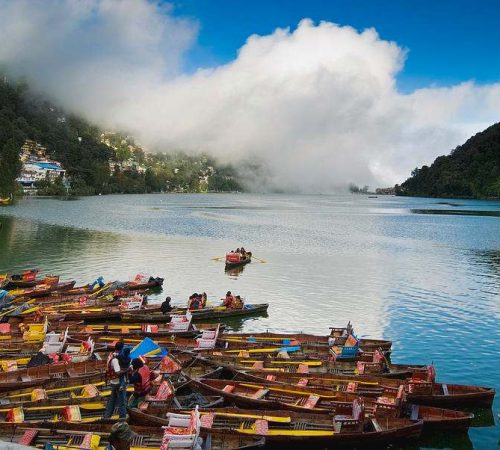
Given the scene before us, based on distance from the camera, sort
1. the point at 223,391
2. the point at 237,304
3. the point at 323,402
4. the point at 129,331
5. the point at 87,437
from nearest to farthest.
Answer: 1. the point at 87,437
2. the point at 323,402
3. the point at 223,391
4. the point at 129,331
5. the point at 237,304

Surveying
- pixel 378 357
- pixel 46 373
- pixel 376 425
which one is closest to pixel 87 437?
pixel 46 373

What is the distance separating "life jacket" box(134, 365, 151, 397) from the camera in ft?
53.9

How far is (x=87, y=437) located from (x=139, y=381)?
8.01 ft

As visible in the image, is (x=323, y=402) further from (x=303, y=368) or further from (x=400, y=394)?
(x=303, y=368)

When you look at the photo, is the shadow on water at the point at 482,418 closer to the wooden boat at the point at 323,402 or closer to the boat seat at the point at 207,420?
the wooden boat at the point at 323,402

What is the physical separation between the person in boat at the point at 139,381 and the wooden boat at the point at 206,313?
13.8 m

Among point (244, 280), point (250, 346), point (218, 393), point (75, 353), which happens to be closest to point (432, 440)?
point (218, 393)

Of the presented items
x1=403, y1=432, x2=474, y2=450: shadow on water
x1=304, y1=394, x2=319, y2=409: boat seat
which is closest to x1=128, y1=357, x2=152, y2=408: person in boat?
x1=304, y1=394, x2=319, y2=409: boat seat

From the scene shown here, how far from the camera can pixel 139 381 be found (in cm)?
1633

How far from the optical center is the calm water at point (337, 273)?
28.0 m

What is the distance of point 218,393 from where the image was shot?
18.2 metres

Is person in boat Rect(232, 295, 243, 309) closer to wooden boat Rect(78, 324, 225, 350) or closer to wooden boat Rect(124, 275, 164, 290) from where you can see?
wooden boat Rect(78, 324, 225, 350)

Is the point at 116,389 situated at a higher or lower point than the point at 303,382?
higher

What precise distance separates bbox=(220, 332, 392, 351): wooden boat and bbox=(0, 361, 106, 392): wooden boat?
273 inches
